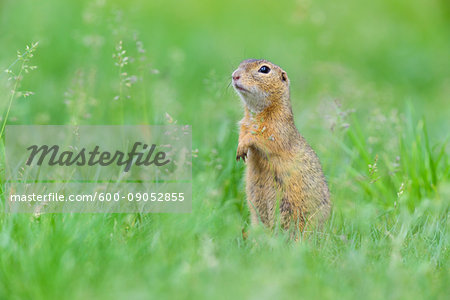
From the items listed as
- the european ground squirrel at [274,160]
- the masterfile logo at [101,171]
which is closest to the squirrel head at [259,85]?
the european ground squirrel at [274,160]

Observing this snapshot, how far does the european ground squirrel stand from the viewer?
445 cm

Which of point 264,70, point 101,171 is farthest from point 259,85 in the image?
point 101,171

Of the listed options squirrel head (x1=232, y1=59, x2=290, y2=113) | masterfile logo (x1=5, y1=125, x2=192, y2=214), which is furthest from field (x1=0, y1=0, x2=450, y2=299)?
squirrel head (x1=232, y1=59, x2=290, y2=113)

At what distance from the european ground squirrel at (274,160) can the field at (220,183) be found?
20 centimetres

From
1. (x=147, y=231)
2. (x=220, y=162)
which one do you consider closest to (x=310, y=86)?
(x=220, y=162)

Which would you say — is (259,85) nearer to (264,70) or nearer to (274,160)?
(264,70)

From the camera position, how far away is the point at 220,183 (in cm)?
511

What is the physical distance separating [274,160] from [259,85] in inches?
24.2

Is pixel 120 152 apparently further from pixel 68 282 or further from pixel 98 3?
pixel 68 282

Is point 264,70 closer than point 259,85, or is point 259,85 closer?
point 259,85

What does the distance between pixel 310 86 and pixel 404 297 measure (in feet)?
20.1

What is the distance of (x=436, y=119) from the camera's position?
27.3ft

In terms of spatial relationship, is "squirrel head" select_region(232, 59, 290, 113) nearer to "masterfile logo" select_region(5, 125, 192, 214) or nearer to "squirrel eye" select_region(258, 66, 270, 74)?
"squirrel eye" select_region(258, 66, 270, 74)

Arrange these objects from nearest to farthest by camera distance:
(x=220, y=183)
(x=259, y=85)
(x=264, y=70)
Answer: (x=259, y=85) → (x=264, y=70) → (x=220, y=183)
